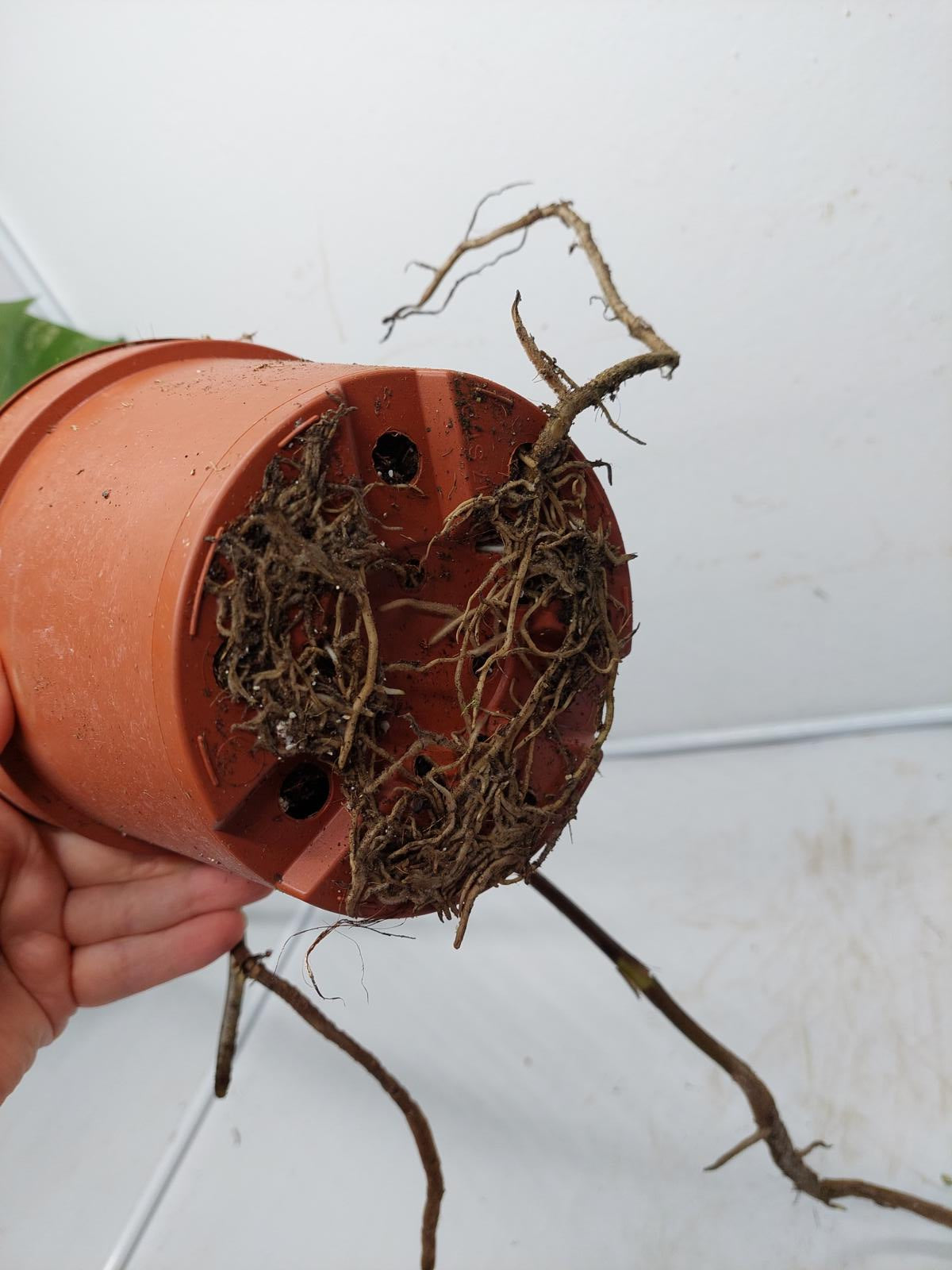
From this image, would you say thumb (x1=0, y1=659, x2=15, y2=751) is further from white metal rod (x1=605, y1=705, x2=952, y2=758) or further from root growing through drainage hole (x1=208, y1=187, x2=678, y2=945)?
white metal rod (x1=605, y1=705, x2=952, y2=758)

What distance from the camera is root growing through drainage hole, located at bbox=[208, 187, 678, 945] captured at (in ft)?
1.60

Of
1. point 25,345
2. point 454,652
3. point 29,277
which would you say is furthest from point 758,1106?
point 29,277

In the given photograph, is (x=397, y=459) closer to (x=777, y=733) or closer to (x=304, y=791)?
(x=304, y=791)

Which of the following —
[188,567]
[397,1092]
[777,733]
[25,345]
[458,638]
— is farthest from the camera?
[777,733]

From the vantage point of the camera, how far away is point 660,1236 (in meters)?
0.81

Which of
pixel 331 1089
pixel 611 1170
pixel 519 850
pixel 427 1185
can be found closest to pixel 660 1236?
pixel 611 1170

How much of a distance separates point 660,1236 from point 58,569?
74 cm

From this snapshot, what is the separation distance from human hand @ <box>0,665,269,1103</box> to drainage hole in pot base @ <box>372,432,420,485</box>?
0.42 meters

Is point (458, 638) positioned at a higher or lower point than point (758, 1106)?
higher

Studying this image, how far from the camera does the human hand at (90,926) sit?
0.77 meters

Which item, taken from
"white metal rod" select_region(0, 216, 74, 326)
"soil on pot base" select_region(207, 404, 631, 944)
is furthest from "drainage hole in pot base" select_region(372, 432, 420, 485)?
"white metal rod" select_region(0, 216, 74, 326)

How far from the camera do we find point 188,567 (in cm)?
47

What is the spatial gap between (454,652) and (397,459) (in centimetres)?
13

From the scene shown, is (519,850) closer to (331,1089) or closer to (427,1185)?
(427,1185)
